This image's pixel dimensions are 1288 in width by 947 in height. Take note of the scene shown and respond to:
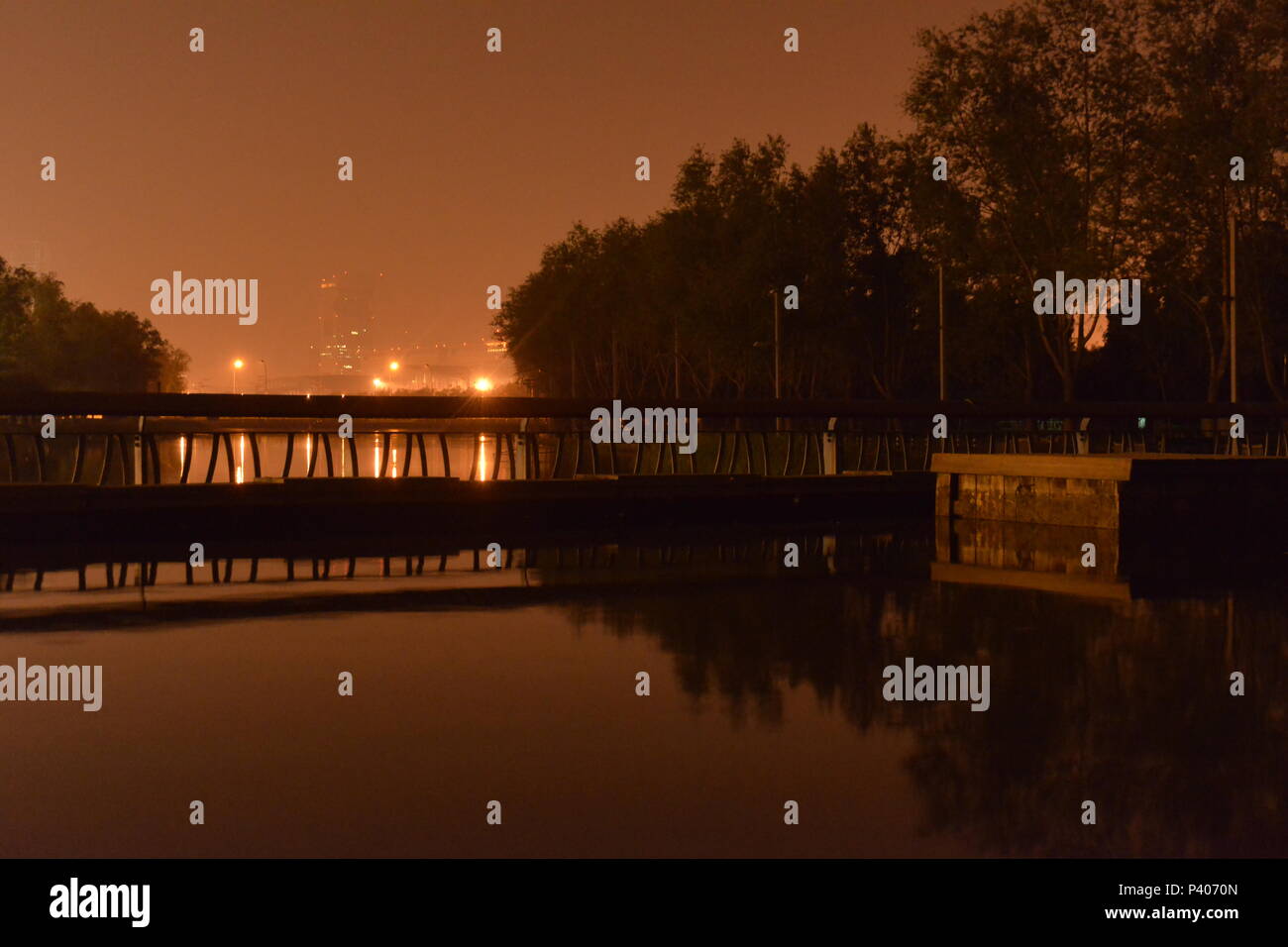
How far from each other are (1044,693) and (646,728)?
2335mm

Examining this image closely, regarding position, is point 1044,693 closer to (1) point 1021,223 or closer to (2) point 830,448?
(2) point 830,448

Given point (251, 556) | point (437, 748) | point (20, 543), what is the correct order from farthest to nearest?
1. point (20, 543)
2. point (251, 556)
3. point (437, 748)

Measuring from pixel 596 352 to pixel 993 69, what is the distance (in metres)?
62.8

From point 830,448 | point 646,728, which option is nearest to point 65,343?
point 830,448

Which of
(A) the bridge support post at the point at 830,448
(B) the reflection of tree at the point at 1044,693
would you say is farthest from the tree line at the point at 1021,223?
(B) the reflection of tree at the point at 1044,693

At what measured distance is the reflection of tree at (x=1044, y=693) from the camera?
546 centimetres

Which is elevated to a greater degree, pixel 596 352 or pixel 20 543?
pixel 596 352

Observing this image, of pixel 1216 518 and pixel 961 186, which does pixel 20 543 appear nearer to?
pixel 1216 518

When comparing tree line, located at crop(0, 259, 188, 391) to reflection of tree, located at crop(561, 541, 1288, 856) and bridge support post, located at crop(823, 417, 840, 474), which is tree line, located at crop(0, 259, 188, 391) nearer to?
bridge support post, located at crop(823, 417, 840, 474)

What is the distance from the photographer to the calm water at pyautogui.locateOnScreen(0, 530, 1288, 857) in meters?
5.30

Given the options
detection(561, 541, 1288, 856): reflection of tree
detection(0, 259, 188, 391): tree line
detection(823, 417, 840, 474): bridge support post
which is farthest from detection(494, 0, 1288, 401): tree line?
detection(0, 259, 188, 391): tree line

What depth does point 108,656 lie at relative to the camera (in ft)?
30.1

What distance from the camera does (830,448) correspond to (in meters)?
24.7
